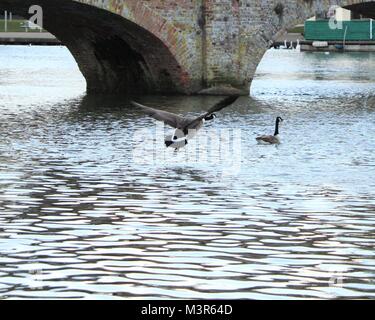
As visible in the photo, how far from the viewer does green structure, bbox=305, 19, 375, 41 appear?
288 feet

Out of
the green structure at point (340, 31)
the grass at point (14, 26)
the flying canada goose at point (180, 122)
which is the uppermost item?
the flying canada goose at point (180, 122)

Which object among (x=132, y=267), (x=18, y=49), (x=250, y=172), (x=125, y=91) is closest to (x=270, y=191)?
(x=250, y=172)

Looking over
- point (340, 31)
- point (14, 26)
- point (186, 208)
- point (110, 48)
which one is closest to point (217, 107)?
point (186, 208)

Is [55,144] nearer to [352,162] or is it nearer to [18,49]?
[352,162]

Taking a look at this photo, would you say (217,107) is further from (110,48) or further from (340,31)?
(340,31)

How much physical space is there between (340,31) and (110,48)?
5834cm

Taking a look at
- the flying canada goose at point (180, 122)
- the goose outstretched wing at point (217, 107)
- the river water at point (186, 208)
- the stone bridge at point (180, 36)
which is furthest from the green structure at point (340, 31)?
the goose outstretched wing at point (217, 107)

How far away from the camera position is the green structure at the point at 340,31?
288 feet

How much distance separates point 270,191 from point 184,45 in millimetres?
17021

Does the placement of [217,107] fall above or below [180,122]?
above

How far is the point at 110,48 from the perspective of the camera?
111 feet

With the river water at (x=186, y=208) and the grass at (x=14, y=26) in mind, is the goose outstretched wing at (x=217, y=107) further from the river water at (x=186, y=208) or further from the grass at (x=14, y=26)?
the grass at (x=14, y=26)

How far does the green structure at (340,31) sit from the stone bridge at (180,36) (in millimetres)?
53153

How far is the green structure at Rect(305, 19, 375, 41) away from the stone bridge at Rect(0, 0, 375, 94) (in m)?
53.2
